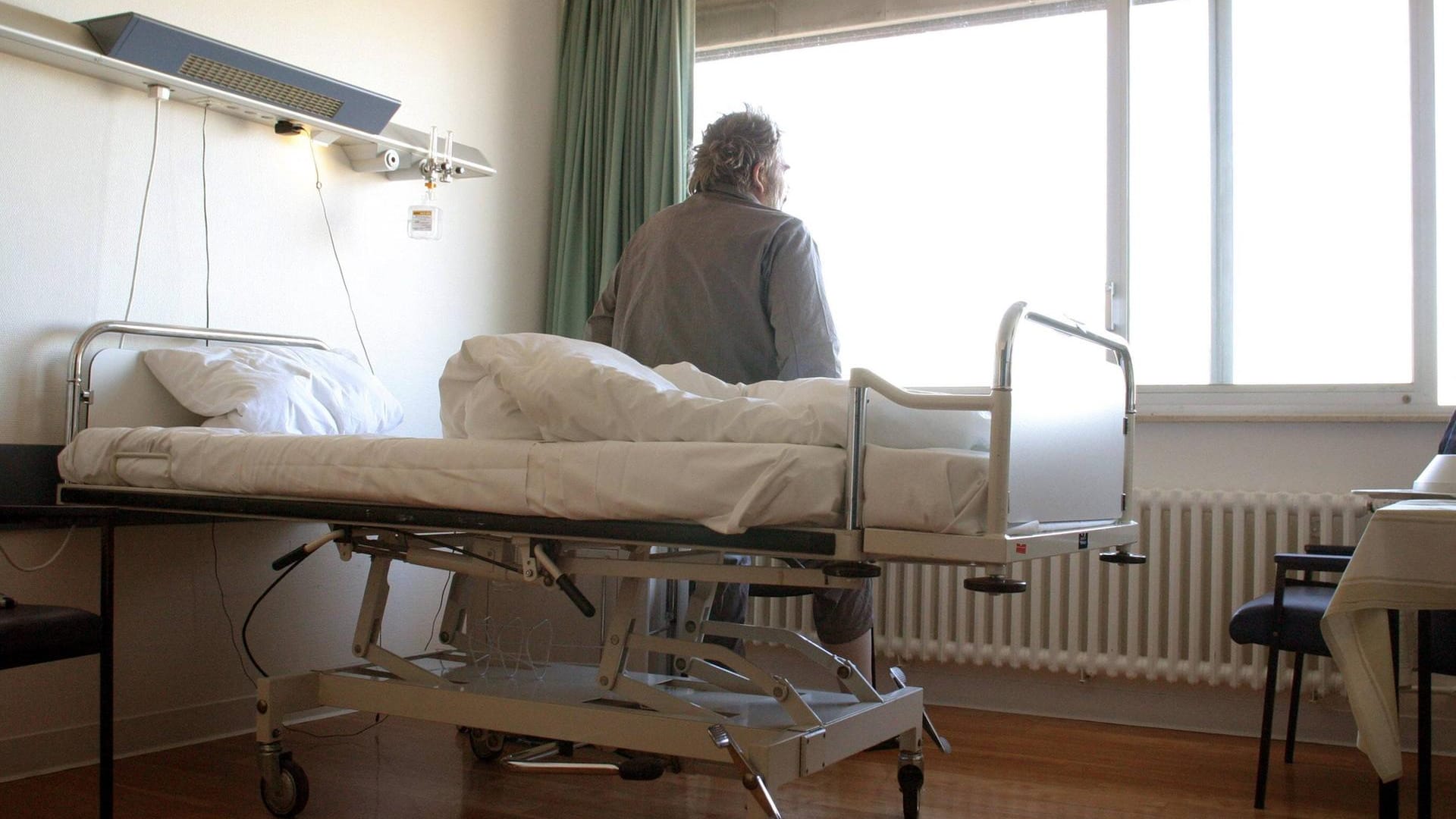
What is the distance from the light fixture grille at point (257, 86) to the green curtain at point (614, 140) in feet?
3.95

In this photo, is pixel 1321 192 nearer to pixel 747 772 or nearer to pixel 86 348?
pixel 747 772

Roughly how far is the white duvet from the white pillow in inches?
33.9

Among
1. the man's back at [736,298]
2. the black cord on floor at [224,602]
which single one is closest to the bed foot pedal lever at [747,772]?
the man's back at [736,298]

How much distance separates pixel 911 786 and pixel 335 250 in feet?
7.25

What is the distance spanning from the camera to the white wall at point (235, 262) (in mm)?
2715

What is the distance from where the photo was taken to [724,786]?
2.77m

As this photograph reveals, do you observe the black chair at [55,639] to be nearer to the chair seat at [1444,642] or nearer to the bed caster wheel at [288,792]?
the bed caster wheel at [288,792]

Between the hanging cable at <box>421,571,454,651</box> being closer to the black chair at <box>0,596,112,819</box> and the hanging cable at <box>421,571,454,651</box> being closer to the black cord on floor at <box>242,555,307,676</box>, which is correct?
the black cord on floor at <box>242,555,307,676</box>

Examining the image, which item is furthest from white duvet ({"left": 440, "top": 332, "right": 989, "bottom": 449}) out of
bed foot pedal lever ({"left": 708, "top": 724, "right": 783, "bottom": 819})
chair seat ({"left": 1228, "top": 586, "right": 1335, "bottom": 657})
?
chair seat ({"left": 1228, "top": 586, "right": 1335, "bottom": 657})

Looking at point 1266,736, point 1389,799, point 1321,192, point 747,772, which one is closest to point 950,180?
point 1321,192

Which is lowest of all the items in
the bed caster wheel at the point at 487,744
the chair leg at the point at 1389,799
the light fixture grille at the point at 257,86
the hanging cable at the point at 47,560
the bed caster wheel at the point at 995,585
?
the bed caster wheel at the point at 487,744

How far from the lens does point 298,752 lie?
9.78ft

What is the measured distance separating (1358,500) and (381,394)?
264 centimetres

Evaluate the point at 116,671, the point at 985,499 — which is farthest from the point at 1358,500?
the point at 116,671
